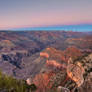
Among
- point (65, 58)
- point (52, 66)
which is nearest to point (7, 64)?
point (52, 66)

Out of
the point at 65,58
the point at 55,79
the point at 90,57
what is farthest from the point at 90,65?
the point at 65,58

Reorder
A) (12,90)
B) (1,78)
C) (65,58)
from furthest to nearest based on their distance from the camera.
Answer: (65,58), (1,78), (12,90)

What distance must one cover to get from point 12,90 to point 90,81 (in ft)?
156

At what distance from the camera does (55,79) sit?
221 feet

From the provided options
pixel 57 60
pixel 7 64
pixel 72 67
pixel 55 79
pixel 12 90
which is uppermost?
pixel 12 90

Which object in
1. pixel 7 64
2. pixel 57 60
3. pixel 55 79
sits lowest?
pixel 7 64

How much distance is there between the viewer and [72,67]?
224 feet

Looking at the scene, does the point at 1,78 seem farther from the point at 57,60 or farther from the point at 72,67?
the point at 57,60

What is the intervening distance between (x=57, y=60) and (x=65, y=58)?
12010mm

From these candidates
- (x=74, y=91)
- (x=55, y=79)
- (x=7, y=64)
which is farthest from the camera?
(x=7, y=64)

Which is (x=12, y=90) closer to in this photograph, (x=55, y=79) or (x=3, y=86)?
(x=3, y=86)

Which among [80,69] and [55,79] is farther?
[55,79]

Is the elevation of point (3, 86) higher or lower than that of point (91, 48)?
higher

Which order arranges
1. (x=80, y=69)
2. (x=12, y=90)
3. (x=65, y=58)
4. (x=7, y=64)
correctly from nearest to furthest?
1. (x=12, y=90)
2. (x=80, y=69)
3. (x=65, y=58)
4. (x=7, y=64)
